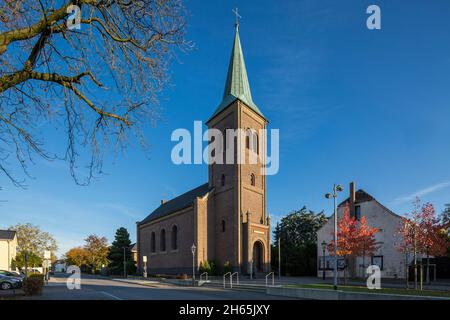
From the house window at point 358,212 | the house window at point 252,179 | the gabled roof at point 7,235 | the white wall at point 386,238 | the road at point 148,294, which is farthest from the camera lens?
the gabled roof at point 7,235

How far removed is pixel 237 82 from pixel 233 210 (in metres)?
16.4

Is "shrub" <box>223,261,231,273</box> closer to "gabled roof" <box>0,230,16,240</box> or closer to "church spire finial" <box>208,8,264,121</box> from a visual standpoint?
"church spire finial" <box>208,8,264,121</box>

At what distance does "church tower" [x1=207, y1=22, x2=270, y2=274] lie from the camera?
40.1m

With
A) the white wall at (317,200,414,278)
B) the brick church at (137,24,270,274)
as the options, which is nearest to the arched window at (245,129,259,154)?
the brick church at (137,24,270,274)

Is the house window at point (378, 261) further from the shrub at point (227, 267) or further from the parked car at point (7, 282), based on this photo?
the parked car at point (7, 282)

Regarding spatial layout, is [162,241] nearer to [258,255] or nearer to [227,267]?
[227,267]

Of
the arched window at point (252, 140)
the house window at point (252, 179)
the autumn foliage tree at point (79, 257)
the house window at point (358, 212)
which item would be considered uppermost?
the arched window at point (252, 140)

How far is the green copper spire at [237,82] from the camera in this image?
45312 mm

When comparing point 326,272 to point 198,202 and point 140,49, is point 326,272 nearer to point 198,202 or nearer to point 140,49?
point 198,202

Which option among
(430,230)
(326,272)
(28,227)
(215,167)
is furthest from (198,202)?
(28,227)

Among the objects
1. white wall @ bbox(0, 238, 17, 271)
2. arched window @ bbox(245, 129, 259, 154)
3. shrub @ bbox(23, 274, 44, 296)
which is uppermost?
arched window @ bbox(245, 129, 259, 154)

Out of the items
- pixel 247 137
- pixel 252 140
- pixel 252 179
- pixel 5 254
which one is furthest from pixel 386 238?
pixel 5 254

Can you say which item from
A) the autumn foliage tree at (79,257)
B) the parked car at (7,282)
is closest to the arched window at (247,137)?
the parked car at (7,282)
